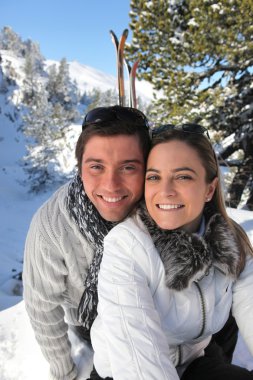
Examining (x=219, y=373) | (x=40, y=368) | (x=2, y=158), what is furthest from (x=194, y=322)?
(x=2, y=158)

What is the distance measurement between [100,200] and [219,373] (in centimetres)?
105

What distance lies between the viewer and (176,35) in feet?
19.7

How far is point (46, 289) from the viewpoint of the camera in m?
1.88

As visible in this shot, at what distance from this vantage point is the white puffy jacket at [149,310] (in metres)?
1.19

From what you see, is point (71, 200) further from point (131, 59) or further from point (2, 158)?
point (2, 158)

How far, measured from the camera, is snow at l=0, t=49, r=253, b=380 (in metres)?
2.35

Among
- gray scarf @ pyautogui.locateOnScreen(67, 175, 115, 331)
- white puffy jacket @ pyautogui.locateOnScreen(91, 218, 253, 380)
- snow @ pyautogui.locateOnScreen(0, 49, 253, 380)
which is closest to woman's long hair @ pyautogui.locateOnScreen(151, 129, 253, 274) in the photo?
white puffy jacket @ pyautogui.locateOnScreen(91, 218, 253, 380)

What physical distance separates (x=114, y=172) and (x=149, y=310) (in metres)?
0.75

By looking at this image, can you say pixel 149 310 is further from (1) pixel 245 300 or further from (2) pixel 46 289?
(2) pixel 46 289

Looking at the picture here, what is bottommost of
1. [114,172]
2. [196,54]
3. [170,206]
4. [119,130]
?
[170,206]

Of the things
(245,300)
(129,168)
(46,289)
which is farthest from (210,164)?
(46,289)

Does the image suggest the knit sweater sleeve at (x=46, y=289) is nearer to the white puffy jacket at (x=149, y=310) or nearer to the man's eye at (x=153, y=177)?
the white puffy jacket at (x=149, y=310)

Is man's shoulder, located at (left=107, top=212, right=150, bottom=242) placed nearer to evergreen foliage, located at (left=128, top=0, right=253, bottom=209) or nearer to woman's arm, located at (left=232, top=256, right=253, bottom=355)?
woman's arm, located at (left=232, top=256, right=253, bottom=355)

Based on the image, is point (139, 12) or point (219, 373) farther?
point (139, 12)
